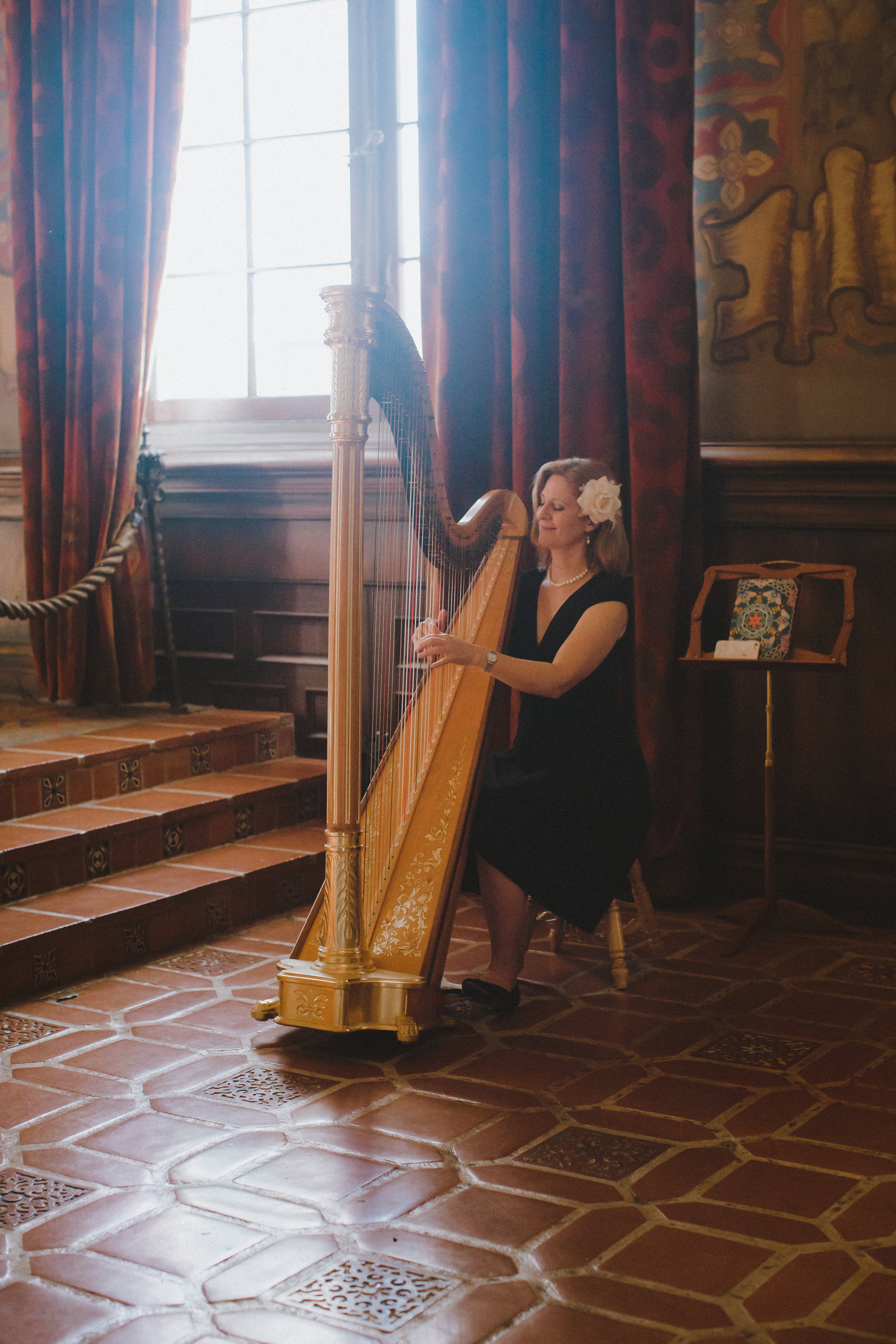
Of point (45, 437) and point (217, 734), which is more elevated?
point (45, 437)

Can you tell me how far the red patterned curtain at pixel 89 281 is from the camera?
15.3 ft

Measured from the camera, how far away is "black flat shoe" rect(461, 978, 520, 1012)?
9.71 ft

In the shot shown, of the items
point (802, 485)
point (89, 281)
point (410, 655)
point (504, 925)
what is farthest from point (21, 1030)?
point (89, 281)

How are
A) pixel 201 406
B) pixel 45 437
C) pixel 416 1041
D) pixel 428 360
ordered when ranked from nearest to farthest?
pixel 416 1041
pixel 428 360
pixel 45 437
pixel 201 406

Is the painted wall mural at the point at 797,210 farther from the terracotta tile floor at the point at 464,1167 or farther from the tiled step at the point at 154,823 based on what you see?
the tiled step at the point at 154,823

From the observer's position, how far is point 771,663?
3.36 metres

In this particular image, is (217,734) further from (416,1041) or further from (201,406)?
(416,1041)

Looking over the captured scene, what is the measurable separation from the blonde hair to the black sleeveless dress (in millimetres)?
40

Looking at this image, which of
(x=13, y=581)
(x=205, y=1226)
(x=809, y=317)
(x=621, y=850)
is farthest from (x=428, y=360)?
(x=205, y=1226)

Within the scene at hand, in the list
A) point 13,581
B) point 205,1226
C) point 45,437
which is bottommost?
point 205,1226

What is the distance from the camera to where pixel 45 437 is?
475 cm

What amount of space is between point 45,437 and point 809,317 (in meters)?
2.70

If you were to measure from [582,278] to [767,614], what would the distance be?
1.17 m

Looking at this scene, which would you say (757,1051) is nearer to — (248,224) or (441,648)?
(441,648)
